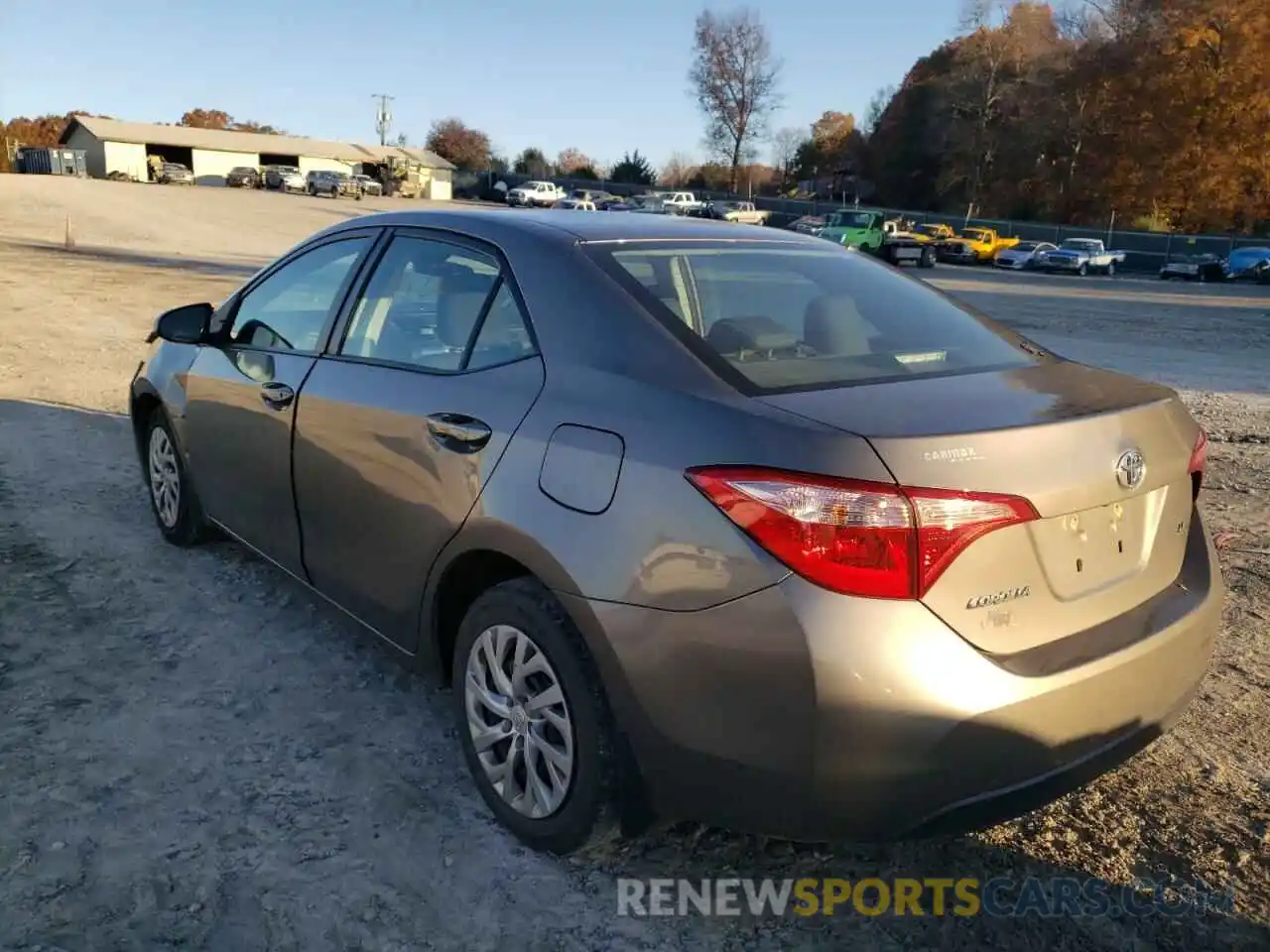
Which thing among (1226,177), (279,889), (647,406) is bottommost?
(279,889)

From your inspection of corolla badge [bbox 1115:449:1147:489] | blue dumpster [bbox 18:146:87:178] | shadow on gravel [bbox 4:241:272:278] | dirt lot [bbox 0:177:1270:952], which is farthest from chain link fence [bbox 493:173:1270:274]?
corolla badge [bbox 1115:449:1147:489]

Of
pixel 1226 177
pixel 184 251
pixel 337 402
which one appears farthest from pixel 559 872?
pixel 1226 177

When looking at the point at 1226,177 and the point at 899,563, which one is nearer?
the point at 899,563

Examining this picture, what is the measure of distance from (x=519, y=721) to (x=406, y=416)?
96 centimetres

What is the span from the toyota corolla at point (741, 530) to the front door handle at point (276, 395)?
14 centimetres

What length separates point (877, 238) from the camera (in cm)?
3638

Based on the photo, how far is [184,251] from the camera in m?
24.6

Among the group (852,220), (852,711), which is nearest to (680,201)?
(852,220)

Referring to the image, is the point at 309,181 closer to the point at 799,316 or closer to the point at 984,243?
the point at 984,243

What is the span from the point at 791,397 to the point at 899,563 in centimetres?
50

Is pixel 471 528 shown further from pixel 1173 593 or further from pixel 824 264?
pixel 1173 593

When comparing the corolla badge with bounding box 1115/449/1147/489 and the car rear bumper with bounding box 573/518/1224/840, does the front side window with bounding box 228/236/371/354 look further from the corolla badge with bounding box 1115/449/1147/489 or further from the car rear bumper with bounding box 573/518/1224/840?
the corolla badge with bounding box 1115/449/1147/489

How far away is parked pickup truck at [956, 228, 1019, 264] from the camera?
43.3 meters

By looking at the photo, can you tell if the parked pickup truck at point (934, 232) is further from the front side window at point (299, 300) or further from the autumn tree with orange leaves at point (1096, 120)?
the front side window at point (299, 300)
